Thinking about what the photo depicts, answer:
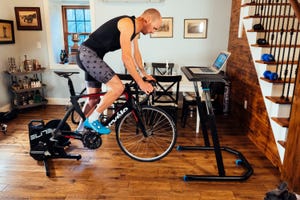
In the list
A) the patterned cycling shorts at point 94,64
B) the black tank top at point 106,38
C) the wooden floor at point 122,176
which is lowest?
the wooden floor at point 122,176

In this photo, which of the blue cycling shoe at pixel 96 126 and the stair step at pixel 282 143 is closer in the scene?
the stair step at pixel 282 143

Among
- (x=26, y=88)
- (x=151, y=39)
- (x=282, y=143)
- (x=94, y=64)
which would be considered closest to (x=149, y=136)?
(x=94, y=64)

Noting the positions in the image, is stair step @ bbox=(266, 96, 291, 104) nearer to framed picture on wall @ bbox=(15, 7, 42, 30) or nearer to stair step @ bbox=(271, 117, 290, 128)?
stair step @ bbox=(271, 117, 290, 128)

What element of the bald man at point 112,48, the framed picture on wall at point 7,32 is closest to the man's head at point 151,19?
the bald man at point 112,48

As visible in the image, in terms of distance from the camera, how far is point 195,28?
4445mm

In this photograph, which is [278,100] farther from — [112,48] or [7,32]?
[7,32]

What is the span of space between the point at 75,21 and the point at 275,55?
3831 mm

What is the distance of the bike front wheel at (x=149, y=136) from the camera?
2.44m

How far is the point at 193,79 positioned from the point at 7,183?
1.94 m

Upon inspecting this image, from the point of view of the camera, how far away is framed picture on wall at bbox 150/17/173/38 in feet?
14.6

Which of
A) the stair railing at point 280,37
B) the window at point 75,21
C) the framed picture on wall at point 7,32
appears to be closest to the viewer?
the stair railing at point 280,37

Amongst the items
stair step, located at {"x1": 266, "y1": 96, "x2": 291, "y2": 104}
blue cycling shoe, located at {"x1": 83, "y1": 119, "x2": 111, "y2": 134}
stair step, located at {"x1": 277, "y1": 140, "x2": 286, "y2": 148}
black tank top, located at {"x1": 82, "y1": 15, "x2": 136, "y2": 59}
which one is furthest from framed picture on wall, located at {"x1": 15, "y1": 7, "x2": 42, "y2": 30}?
stair step, located at {"x1": 277, "y1": 140, "x2": 286, "y2": 148}

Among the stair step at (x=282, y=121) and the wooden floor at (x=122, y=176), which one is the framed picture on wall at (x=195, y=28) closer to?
the wooden floor at (x=122, y=176)

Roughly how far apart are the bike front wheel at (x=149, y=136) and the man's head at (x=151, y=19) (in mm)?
760
